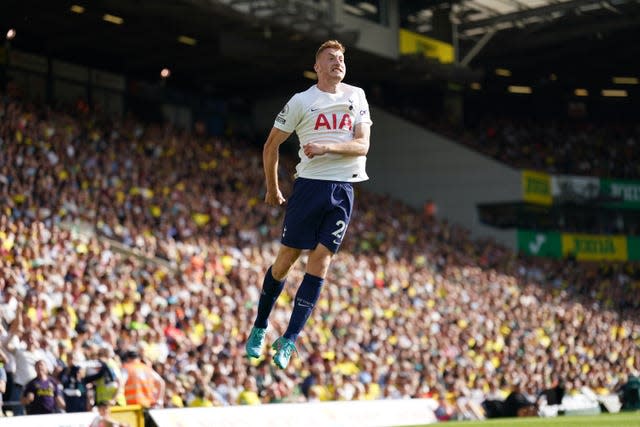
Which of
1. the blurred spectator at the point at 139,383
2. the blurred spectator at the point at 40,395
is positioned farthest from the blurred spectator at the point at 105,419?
the blurred spectator at the point at 139,383

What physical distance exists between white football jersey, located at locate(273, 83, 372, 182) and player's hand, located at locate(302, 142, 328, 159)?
24 centimetres

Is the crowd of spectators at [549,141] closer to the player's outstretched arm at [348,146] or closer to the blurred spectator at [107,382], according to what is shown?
the blurred spectator at [107,382]

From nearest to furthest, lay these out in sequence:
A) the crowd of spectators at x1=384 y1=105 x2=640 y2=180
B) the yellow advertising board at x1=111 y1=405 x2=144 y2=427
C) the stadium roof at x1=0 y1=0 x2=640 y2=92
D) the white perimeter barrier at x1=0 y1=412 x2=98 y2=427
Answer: the white perimeter barrier at x1=0 y1=412 x2=98 y2=427, the yellow advertising board at x1=111 y1=405 x2=144 y2=427, the stadium roof at x1=0 y1=0 x2=640 y2=92, the crowd of spectators at x1=384 y1=105 x2=640 y2=180

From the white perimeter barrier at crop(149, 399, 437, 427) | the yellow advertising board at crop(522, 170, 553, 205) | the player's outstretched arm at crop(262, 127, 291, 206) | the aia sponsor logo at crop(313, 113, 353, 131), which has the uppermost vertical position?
the yellow advertising board at crop(522, 170, 553, 205)

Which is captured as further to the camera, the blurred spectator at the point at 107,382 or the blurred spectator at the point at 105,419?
the blurred spectator at the point at 107,382

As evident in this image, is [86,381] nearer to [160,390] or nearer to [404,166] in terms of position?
[160,390]

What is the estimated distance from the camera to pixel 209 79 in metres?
39.5

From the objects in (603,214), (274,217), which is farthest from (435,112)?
(274,217)

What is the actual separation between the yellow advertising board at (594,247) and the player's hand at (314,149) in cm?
3517

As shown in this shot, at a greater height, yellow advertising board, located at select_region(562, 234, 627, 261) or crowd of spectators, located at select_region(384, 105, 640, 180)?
crowd of spectators, located at select_region(384, 105, 640, 180)

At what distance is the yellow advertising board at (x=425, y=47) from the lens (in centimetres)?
3634

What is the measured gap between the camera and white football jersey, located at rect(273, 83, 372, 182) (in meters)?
8.21

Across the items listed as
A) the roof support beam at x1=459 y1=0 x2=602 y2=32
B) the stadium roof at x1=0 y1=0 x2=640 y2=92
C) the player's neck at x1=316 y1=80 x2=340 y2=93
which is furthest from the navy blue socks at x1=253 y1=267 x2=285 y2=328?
the roof support beam at x1=459 y1=0 x2=602 y2=32

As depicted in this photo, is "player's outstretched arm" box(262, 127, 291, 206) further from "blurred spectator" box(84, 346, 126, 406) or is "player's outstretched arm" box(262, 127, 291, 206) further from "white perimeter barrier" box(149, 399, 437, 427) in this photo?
"blurred spectator" box(84, 346, 126, 406)
